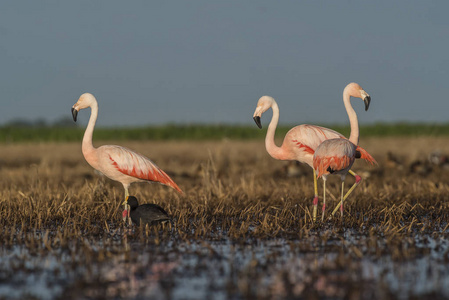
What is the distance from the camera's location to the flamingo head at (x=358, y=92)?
8438 millimetres

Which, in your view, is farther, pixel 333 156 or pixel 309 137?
pixel 309 137

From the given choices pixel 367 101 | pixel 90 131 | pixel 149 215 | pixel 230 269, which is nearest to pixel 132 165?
pixel 90 131

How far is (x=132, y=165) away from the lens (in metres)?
8.11

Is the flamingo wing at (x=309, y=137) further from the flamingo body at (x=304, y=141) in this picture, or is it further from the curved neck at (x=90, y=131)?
the curved neck at (x=90, y=131)

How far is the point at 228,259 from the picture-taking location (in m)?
5.47

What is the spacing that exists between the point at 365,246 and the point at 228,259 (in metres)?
1.48

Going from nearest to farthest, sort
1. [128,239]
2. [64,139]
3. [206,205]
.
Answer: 1. [128,239]
2. [206,205]
3. [64,139]

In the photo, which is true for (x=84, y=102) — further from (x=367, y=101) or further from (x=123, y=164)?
(x=367, y=101)


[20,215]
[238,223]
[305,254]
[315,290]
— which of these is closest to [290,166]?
[238,223]

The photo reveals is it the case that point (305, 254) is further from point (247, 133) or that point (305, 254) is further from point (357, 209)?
point (247, 133)

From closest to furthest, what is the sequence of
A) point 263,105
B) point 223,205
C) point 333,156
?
point 333,156
point 223,205
point 263,105

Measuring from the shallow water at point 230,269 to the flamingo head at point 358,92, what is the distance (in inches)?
96.4

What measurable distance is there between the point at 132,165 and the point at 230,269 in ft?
11.3

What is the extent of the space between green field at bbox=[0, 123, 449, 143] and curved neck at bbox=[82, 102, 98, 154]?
27.5 m
